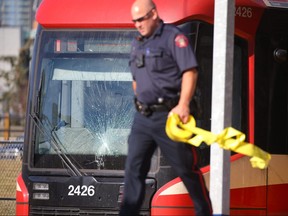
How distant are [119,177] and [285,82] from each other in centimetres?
216

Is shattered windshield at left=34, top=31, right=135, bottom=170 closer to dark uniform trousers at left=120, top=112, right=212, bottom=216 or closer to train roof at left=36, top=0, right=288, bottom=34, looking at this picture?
train roof at left=36, top=0, right=288, bottom=34

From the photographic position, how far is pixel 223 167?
7.35 metres

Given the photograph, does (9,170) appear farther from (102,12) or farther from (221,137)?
(221,137)

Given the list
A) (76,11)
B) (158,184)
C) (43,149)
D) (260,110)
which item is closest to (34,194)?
(43,149)

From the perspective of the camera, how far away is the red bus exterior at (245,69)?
9.10 meters

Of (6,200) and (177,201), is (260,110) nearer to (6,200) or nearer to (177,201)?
(177,201)

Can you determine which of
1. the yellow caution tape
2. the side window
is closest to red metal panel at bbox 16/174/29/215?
the side window

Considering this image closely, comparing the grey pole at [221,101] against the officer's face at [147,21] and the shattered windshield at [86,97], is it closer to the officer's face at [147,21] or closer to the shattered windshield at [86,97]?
the officer's face at [147,21]

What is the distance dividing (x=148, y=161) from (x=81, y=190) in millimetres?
2099

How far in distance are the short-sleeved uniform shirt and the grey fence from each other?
474 centimetres

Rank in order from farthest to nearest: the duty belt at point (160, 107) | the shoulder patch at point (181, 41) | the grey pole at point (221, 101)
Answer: the grey pole at point (221, 101) < the duty belt at point (160, 107) < the shoulder patch at point (181, 41)

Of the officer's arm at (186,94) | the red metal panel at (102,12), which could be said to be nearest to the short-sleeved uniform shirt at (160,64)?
the officer's arm at (186,94)

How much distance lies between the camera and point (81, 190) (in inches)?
357

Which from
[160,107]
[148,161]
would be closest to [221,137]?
[160,107]
